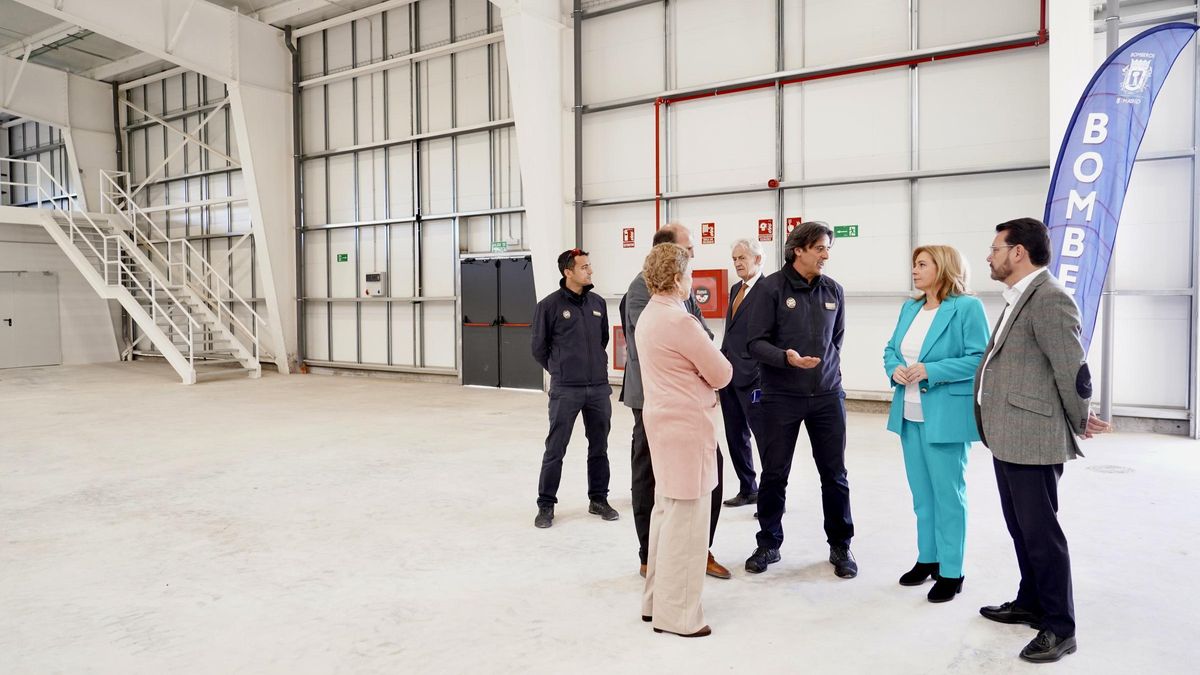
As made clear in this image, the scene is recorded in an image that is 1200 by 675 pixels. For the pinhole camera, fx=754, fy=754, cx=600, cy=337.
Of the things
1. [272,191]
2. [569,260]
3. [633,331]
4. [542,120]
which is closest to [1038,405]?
[633,331]

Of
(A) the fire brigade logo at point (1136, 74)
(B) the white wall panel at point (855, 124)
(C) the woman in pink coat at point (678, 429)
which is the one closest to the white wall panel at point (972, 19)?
(B) the white wall panel at point (855, 124)

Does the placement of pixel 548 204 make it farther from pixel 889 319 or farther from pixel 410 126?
pixel 889 319

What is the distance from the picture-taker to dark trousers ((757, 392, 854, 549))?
3.71 meters

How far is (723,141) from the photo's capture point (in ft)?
32.6

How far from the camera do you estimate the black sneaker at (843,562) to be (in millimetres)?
3717

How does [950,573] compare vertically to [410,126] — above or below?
below

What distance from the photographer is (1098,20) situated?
7.65 m

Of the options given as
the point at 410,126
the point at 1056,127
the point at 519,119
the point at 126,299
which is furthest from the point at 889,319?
the point at 126,299

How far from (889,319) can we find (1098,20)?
365cm

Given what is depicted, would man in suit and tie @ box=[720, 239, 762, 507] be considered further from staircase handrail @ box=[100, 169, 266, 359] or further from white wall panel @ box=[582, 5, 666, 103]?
staircase handrail @ box=[100, 169, 266, 359]

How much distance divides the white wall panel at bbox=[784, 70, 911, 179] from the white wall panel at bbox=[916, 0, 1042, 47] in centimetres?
53

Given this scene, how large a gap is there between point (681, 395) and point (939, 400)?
4.05ft

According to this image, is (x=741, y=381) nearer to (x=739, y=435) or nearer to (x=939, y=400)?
(x=739, y=435)

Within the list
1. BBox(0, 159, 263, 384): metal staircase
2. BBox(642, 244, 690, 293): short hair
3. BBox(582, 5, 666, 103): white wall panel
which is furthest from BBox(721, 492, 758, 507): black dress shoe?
BBox(0, 159, 263, 384): metal staircase
